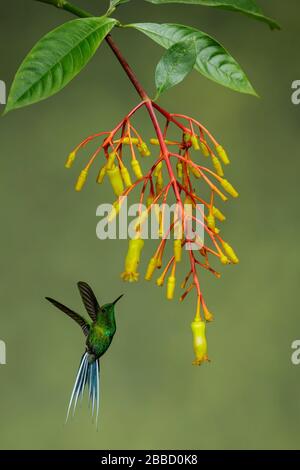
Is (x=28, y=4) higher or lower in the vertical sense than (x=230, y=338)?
higher

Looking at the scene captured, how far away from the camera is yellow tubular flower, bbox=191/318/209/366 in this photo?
0.41 metres

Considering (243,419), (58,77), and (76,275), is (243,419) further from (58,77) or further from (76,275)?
(58,77)

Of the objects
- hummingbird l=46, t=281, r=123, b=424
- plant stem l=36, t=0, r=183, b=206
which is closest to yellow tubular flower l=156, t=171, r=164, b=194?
plant stem l=36, t=0, r=183, b=206

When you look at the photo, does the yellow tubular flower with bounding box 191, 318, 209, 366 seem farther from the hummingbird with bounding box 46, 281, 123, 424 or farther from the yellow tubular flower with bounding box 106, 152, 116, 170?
the hummingbird with bounding box 46, 281, 123, 424

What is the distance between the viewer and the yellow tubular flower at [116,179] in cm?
43

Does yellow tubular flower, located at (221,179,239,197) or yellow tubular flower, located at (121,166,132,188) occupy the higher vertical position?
yellow tubular flower, located at (121,166,132,188)

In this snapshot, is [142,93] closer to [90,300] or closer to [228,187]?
[228,187]

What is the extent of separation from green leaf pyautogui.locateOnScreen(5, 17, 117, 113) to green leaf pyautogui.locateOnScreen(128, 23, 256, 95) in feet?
0.14

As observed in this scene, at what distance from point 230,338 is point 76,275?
317mm

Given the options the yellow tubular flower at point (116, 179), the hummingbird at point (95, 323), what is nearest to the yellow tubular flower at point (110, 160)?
the yellow tubular flower at point (116, 179)

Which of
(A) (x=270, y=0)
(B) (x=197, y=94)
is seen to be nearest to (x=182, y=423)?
(B) (x=197, y=94)

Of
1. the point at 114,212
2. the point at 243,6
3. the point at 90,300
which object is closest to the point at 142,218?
the point at 114,212

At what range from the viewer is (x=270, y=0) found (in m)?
1.53

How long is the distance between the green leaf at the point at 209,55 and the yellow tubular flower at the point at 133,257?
0.30ft
